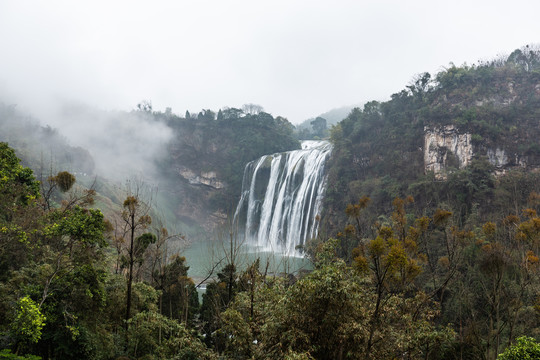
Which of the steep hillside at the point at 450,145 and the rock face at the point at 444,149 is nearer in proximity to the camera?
the steep hillside at the point at 450,145

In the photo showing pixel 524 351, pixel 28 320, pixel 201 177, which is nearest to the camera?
pixel 524 351

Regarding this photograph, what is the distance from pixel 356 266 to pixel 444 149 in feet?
83.9

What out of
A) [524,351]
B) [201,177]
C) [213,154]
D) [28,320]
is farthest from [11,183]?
[213,154]

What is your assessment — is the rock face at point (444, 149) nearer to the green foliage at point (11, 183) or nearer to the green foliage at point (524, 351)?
the green foliage at point (524, 351)

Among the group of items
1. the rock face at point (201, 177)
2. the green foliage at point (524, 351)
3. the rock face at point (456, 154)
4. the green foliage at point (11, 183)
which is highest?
the rock face at point (456, 154)

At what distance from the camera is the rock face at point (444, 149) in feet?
89.0

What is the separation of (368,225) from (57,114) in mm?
74997

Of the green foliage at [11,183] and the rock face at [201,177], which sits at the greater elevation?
the rock face at [201,177]

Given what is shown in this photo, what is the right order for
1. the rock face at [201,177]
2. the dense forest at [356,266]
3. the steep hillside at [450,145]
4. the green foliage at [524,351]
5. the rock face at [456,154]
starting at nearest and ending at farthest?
the green foliage at [524,351]
the dense forest at [356,266]
the steep hillside at [450,145]
the rock face at [456,154]
the rock face at [201,177]

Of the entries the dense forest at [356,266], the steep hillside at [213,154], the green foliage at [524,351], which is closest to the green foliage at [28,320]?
the dense forest at [356,266]

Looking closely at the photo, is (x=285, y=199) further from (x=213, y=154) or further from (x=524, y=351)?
(x=524, y=351)

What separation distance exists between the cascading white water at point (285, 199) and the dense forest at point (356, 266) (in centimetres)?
223

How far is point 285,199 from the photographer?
3988 cm

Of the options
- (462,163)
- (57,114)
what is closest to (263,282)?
(462,163)
